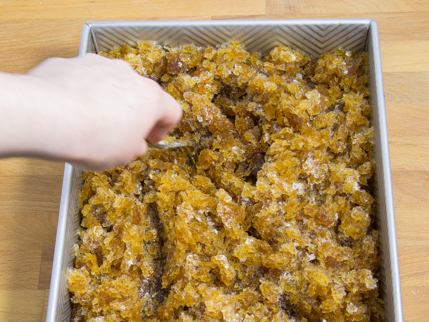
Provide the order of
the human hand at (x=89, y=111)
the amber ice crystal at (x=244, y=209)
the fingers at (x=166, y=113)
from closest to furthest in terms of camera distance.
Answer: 1. the human hand at (x=89, y=111)
2. the fingers at (x=166, y=113)
3. the amber ice crystal at (x=244, y=209)

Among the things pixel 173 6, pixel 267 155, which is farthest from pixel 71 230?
pixel 173 6

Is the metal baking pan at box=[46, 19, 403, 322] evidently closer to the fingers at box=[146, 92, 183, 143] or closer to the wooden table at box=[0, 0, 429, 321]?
the wooden table at box=[0, 0, 429, 321]

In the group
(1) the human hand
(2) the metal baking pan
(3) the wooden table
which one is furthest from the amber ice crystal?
(1) the human hand

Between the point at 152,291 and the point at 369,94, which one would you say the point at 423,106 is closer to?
the point at 369,94

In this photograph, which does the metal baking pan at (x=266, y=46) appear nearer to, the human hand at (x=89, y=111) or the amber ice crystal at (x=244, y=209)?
the amber ice crystal at (x=244, y=209)

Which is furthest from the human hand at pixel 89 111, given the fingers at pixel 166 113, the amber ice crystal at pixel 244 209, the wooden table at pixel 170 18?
the wooden table at pixel 170 18

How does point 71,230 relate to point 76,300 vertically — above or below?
above
